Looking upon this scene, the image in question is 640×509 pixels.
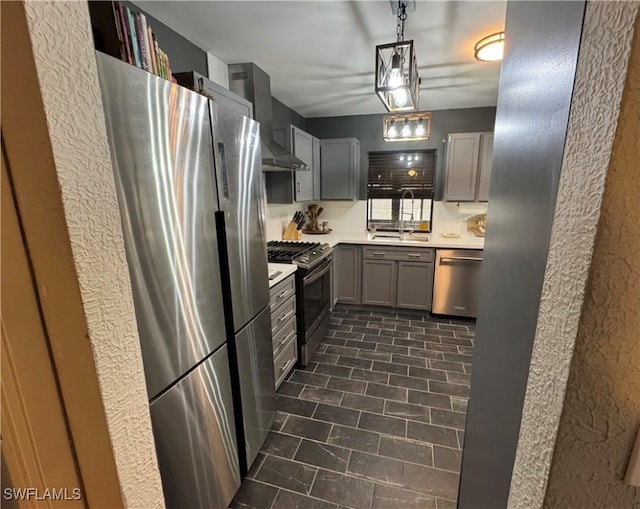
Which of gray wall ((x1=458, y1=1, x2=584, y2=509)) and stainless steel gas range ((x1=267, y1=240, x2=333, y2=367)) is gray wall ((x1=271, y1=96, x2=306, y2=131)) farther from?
gray wall ((x1=458, y1=1, x2=584, y2=509))

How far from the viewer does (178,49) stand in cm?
199

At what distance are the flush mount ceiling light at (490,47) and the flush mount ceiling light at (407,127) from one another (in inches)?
21.2

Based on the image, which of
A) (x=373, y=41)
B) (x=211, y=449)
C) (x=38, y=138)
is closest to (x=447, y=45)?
(x=373, y=41)

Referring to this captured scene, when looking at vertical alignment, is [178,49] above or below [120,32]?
above

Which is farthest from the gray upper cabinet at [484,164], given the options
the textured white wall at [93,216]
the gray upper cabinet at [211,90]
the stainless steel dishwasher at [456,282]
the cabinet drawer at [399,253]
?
the textured white wall at [93,216]

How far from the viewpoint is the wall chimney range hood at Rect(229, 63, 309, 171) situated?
244 centimetres

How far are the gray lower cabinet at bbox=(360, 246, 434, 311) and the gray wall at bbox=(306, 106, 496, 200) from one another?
1034 mm

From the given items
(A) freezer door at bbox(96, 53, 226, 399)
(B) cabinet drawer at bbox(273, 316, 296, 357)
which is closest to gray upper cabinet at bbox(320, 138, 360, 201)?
(B) cabinet drawer at bbox(273, 316, 296, 357)

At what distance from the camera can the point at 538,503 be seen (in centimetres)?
45

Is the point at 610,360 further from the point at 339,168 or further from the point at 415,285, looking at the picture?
the point at 339,168

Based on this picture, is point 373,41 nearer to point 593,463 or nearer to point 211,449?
point 593,463

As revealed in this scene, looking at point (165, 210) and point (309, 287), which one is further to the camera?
point (309, 287)

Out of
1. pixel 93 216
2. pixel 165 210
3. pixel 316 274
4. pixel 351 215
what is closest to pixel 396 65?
pixel 165 210

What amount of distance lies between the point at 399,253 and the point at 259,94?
226 centimetres
